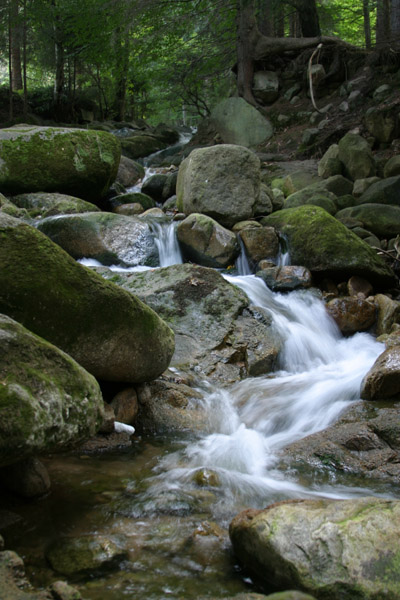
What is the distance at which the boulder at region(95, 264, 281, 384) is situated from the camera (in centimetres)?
593

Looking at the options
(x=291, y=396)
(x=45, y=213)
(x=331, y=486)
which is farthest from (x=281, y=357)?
(x=45, y=213)

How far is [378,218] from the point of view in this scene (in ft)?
33.1

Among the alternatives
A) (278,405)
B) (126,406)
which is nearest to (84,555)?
(126,406)

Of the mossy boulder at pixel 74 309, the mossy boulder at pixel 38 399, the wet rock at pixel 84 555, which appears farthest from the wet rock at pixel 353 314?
the wet rock at pixel 84 555

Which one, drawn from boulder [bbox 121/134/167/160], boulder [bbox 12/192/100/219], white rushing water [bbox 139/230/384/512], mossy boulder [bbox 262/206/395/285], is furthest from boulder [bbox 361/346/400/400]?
boulder [bbox 121/134/167/160]

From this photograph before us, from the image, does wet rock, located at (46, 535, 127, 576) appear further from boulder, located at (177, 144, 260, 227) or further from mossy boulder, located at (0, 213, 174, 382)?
boulder, located at (177, 144, 260, 227)

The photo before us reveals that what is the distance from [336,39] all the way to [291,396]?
1618 centimetres

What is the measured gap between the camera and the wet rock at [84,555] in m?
2.38

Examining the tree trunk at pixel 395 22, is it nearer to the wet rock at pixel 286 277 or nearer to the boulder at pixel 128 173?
the boulder at pixel 128 173

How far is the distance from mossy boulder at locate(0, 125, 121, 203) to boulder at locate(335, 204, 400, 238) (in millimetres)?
5267

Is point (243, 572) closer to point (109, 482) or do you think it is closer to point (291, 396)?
point (109, 482)

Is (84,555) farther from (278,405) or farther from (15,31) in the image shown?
(15,31)

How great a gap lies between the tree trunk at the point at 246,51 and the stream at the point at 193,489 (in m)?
14.7

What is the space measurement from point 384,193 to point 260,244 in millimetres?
3756
